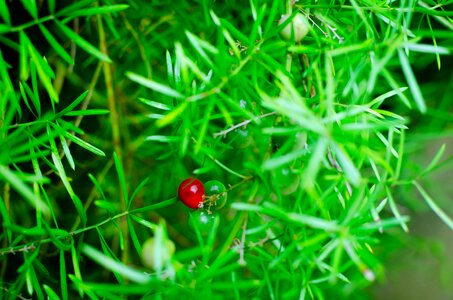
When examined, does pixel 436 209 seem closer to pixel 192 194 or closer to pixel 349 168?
pixel 349 168

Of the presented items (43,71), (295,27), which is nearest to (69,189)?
(43,71)

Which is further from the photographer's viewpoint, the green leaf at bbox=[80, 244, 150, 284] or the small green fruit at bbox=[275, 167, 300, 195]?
the small green fruit at bbox=[275, 167, 300, 195]

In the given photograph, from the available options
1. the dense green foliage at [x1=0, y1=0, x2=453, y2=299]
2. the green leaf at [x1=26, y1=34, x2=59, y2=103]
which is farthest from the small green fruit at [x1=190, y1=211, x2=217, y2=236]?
Result: the green leaf at [x1=26, y1=34, x2=59, y2=103]

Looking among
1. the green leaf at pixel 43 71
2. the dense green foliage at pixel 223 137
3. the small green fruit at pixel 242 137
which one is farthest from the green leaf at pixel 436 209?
the green leaf at pixel 43 71

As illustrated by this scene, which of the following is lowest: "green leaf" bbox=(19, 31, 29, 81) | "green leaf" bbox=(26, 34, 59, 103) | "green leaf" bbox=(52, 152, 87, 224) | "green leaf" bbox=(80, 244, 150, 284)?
"green leaf" bbox=(52, 152, 87, 224)

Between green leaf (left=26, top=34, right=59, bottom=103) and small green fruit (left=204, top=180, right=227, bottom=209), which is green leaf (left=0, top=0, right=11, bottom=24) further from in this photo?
small green fruit (left=204, top=180, right=227, bottom=209)

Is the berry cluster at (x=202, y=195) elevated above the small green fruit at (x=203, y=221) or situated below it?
above

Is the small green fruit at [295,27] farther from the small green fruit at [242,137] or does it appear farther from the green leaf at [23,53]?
the green leaf at [23,53]

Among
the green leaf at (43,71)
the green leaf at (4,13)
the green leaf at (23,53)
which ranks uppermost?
the green leaf at (4,13)

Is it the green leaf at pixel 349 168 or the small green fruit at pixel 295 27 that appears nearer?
the green leaf at pixel 349 168

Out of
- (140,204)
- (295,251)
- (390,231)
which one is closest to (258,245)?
(295,251)
